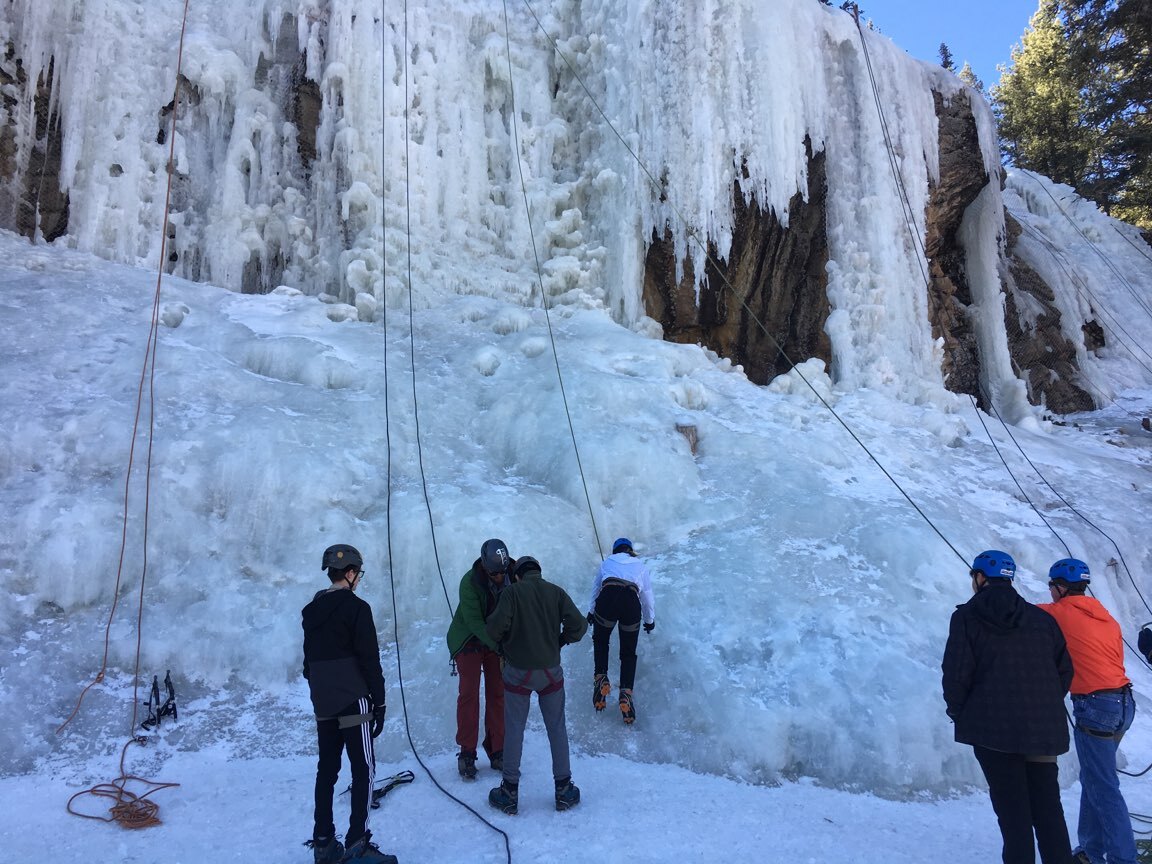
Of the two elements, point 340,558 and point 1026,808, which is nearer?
point 1026,808

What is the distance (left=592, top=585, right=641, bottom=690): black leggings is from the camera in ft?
18.5

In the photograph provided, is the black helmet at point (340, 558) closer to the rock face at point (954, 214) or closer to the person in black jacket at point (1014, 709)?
the person in black jacket at point (1014, 709)

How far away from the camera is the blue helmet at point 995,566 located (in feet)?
11.6

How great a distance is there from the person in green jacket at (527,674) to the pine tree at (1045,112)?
22991mm

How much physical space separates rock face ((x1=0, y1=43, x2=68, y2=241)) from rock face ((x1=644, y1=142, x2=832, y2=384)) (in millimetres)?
8585

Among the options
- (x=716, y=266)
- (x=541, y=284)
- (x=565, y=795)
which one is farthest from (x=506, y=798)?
(x=716, y=266)

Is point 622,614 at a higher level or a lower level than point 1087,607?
lower

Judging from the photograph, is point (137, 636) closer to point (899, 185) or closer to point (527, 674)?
point (527, 674)

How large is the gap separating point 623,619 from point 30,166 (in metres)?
10.9

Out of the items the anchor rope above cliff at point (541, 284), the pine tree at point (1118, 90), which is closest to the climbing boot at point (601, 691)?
the anchor rope above cliff at point (541, 284)

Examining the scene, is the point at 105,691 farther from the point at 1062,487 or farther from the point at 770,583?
the point at 1062,487

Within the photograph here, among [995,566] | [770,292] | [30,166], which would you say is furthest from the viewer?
[770,292]

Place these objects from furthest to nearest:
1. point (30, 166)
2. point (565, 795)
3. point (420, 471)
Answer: point (30, 166) → point (420, 471) → point (565, 795)

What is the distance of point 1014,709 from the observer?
10.9ft
